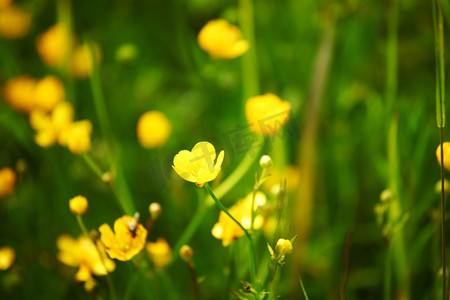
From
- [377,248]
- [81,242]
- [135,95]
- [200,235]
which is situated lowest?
[377,248]

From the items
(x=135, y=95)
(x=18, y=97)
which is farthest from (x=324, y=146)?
(x=18, y=97)

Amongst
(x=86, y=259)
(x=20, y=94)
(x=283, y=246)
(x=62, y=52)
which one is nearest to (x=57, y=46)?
(x=62, y=52)

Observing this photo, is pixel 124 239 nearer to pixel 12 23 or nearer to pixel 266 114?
pixel 266 114

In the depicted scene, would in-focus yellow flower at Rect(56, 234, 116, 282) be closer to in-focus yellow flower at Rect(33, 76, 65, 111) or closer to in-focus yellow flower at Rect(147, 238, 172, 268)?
in-focus yellow flower at Rect(147, 238, 172, 268)

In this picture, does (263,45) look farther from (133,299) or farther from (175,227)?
(133,299)

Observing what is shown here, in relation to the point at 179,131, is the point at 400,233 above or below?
below

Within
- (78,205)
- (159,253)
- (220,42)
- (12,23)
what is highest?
(12,23)

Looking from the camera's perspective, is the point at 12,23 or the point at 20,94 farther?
the point at 12,23

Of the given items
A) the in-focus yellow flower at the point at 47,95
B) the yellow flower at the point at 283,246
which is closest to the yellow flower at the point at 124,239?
the yellow flower at the point at 283,246
